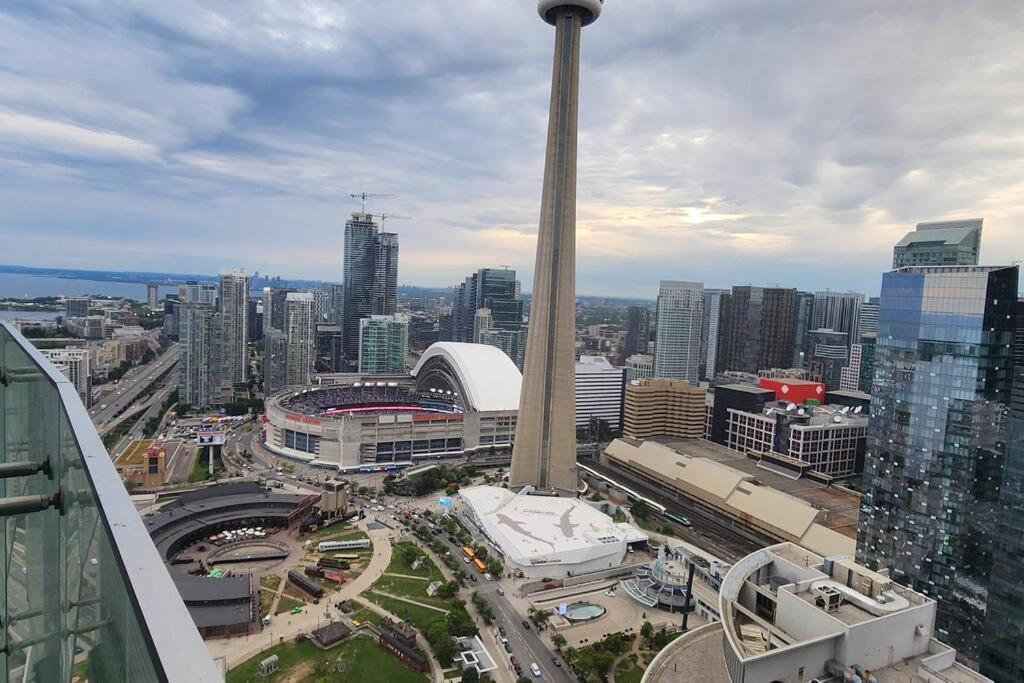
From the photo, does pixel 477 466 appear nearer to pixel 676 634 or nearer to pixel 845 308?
pixel 676 634

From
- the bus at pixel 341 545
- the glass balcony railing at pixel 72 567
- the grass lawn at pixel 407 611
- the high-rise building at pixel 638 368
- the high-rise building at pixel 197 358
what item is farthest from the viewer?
the high-rise building at pixel 638 368

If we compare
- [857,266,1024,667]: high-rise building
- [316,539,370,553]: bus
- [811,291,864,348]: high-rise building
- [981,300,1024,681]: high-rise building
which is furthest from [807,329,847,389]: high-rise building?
[316,539,370,553]: bus

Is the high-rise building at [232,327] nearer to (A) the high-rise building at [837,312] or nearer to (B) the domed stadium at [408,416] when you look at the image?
(B) the domed stadium at [408,416]

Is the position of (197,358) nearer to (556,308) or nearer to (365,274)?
(365,274)

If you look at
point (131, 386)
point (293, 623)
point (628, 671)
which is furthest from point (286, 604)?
point (131, 386)

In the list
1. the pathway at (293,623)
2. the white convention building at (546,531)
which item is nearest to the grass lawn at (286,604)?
the pathway at (293,623)

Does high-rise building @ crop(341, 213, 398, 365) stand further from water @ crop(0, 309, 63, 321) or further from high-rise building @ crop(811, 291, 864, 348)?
high-rise building @ crop(811, 291, 864, 348)

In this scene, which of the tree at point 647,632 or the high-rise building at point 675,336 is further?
the high-rise building at point 675,336

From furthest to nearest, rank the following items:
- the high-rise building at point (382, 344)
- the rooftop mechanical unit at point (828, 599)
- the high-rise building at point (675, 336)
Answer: the high-rise building at point (675, 336), the high-rise building at point (382, 344), the rooftop mechanical unit at point (828, 599)
